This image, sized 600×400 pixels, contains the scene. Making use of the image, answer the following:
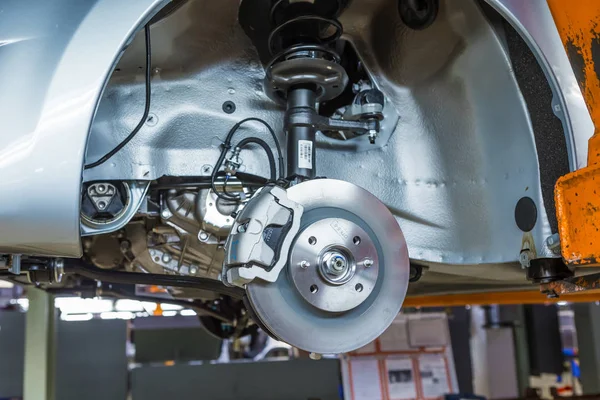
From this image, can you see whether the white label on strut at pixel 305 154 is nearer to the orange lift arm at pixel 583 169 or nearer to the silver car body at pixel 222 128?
the silver car body at pixel 222 128

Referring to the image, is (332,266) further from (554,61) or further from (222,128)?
(554,61)

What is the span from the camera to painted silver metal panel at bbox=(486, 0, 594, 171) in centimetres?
121

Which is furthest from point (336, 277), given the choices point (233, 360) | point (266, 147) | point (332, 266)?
point (233, 360)

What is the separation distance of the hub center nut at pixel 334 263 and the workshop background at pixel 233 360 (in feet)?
5.47

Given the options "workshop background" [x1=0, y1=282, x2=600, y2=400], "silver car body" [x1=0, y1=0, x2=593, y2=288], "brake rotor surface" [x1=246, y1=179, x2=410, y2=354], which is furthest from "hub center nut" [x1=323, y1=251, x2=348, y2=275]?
"workshop background" [x1=0, y1=282, x2=600, y2=400]

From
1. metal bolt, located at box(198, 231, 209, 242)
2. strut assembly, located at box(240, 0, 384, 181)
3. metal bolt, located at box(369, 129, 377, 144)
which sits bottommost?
metal bolt, located at box(198, 231, 209, 242)

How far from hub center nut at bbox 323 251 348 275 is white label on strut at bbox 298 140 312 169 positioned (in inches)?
9.5

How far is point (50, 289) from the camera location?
242 cm

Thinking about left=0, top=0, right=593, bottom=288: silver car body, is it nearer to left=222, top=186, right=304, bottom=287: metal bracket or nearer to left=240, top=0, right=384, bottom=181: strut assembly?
left=240, top=0, right=384, bottom=181: strut assembly

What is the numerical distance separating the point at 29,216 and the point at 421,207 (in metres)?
1.01

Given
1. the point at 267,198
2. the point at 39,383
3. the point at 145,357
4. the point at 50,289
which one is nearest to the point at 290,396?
the point at 39,383

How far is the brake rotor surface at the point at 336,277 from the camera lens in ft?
3.60

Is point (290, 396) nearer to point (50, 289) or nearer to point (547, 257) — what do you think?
point (50, 289)

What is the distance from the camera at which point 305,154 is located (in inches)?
50.3
